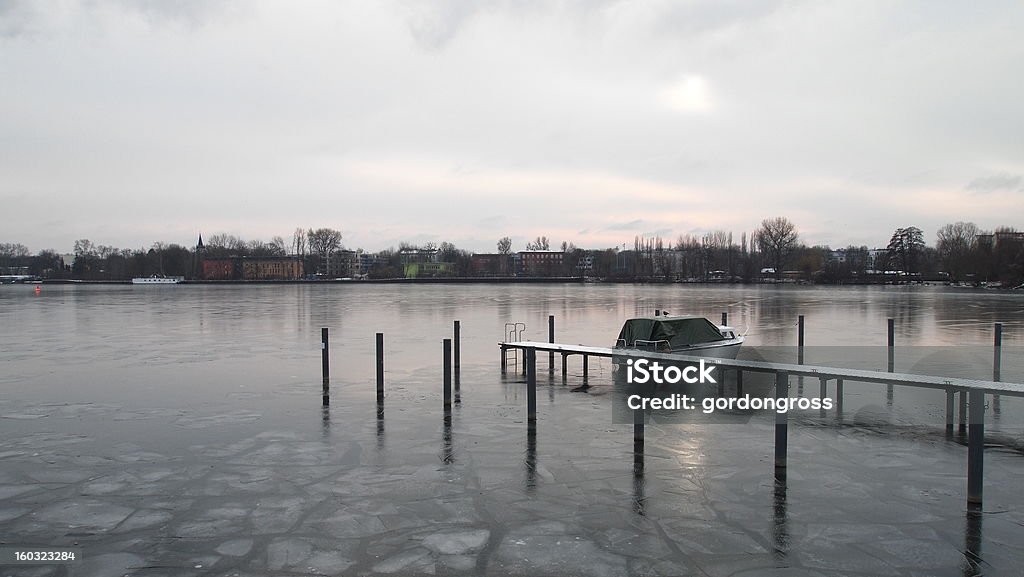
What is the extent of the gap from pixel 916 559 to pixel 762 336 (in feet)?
73.5

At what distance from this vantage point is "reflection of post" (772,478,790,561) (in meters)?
6.58

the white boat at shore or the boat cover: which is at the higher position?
the boat cover

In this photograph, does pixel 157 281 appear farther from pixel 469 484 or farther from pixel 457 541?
pixel 457 541

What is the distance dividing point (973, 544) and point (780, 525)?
1.70m

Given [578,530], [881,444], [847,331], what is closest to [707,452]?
[881,444]

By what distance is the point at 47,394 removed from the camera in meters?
14.9

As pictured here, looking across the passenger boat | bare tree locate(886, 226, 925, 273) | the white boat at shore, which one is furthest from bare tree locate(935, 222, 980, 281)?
the white boat at shore

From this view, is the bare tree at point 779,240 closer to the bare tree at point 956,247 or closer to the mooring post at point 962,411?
the bare tree at point 956,247

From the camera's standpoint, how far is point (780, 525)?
7.21 meters

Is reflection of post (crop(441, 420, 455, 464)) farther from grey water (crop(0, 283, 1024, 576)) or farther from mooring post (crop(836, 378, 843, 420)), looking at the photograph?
mooring post (crop(836, 378, 843, 420))

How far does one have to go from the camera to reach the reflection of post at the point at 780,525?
6582 millimetres

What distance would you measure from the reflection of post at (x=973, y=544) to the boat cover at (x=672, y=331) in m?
9.37

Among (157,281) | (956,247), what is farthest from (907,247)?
(157,281)

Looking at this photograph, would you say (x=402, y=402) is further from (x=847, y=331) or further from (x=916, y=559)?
(x=847, y=331)
